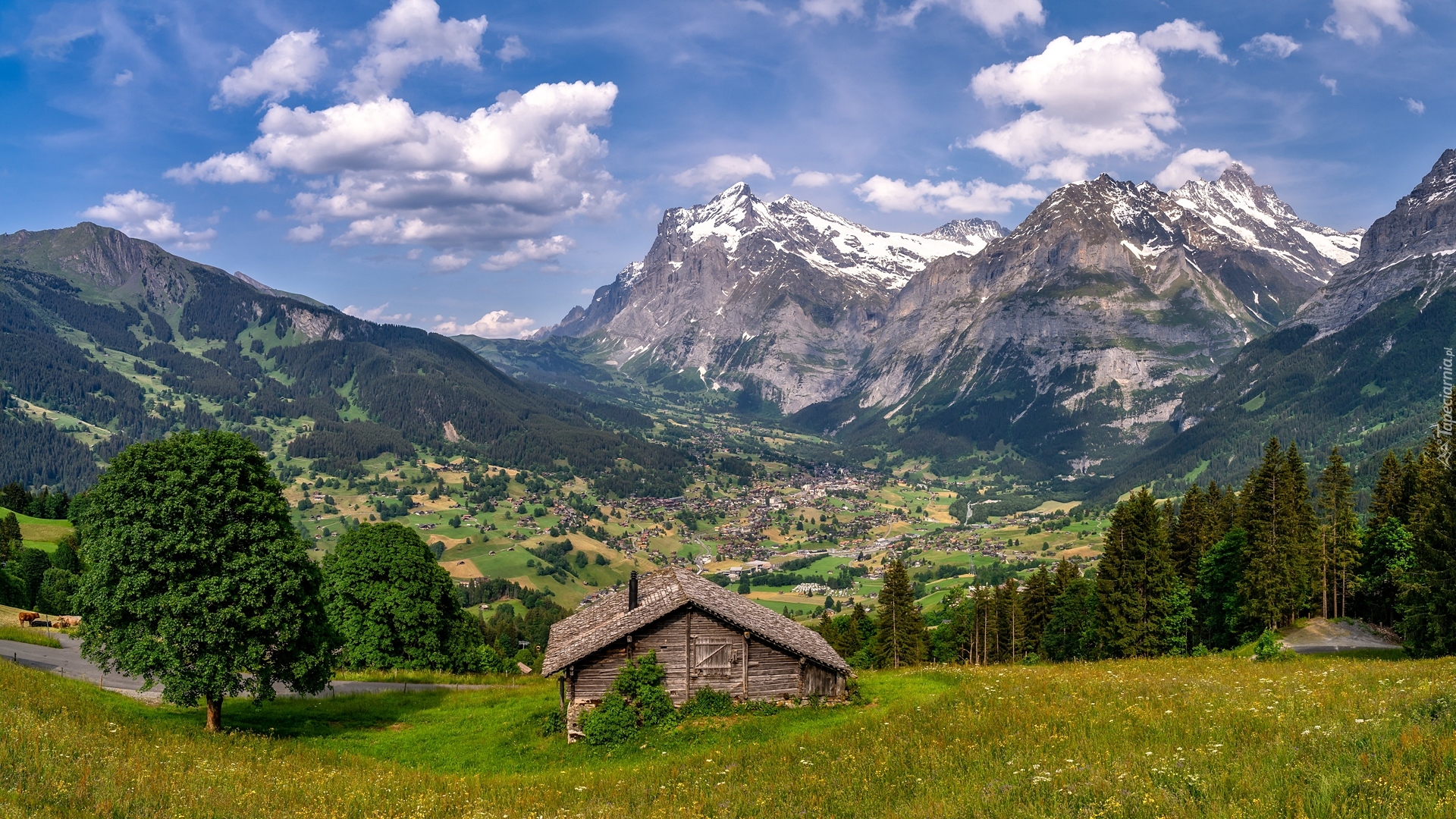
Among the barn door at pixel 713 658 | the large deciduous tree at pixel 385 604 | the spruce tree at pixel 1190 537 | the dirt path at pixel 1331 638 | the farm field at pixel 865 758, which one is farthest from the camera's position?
the spruce tree at pixel 1190 537

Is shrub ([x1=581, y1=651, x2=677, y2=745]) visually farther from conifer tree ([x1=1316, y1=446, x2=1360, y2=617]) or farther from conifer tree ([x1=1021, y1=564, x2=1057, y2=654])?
conifer tree ([x1=1021, y1=564, x2=1057, y2=654])

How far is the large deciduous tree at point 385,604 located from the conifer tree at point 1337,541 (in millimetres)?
67574

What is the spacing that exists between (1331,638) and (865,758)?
A: 168 ft

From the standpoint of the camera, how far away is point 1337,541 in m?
58.8

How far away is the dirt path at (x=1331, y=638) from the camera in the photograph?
5011cm

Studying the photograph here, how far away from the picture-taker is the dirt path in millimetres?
50109

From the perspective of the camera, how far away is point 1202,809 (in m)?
11.7

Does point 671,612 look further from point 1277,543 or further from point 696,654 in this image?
point 1277,543

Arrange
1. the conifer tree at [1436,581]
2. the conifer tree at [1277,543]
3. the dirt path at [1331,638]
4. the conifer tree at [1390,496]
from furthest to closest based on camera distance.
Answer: the conifer tree at [1390,496] < the conifer tree at [1277,543] < the dirt path at [1331,638] < the conifer tree at [1436,581]

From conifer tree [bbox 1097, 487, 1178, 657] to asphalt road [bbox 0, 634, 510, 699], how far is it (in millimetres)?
47873

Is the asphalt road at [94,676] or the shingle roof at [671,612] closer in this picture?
the shingle roof at [671,612]

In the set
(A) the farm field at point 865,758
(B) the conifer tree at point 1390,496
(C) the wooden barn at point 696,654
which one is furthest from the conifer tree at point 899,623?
(C) the wooden barn at point 696,654

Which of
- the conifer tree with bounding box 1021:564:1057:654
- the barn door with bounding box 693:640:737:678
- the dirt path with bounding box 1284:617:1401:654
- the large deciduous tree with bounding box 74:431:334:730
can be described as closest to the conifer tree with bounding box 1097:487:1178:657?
the dirt path with bounding box 1284:617:1401:654

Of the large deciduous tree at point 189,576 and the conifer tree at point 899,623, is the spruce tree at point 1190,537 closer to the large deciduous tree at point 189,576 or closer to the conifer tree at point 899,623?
the conifer tree at point 899,623
